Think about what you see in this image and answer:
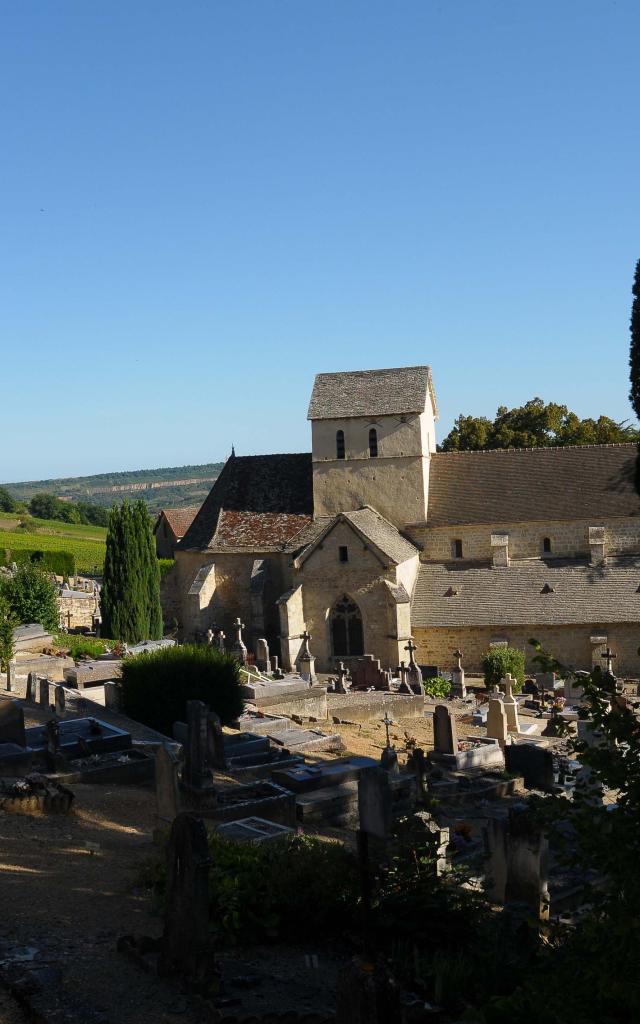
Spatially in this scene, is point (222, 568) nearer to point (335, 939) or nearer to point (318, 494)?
point (318, 494)

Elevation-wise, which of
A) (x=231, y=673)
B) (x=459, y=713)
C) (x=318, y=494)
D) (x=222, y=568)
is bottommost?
(x=459, y=713)

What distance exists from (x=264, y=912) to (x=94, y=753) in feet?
31.5

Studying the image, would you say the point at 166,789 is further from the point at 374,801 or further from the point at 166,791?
the point at 374,801

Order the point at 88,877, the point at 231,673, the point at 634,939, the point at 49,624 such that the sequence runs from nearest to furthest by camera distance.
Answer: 1. the point at 634,939
2. the point at 88,877
3. the point at 231,673
4. the point at 49,624

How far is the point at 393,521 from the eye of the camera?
36.7 m

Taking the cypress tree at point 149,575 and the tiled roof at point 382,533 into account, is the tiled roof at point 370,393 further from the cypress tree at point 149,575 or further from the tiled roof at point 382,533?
the cypress tree at point 149,575

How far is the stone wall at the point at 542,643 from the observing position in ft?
105

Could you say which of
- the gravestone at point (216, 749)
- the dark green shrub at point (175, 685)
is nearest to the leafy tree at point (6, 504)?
the dark green shrub at point (175, 685)

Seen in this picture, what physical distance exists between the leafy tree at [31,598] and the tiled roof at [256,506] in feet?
19.5

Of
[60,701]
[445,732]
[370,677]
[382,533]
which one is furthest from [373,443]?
[445,732]

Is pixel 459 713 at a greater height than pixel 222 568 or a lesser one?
lesser

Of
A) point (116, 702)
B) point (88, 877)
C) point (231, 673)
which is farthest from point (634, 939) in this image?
point (116, 702)

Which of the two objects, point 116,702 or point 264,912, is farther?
point 116,702

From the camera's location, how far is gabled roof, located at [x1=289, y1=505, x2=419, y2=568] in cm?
3353
